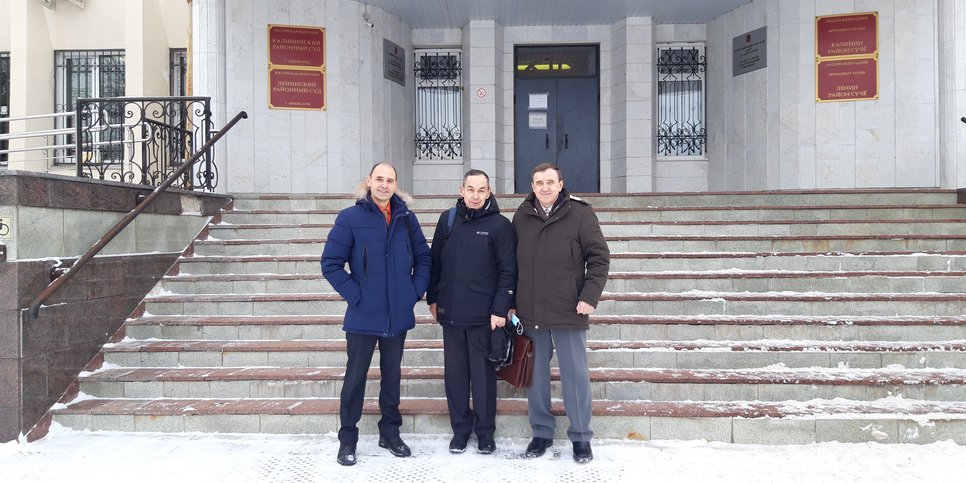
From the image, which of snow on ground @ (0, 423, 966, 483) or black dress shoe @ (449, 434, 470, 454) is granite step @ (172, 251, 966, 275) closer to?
snow on ground @ (0, 423, 966, 483)

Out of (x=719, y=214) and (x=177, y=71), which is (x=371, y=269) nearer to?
(x=719, y=214)

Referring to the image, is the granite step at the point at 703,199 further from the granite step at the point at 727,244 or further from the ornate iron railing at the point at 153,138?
the granite step at the point at 727,244

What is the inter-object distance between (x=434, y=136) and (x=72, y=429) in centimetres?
786

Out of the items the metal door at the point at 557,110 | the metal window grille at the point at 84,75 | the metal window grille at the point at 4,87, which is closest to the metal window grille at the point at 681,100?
the metal door at the point at 557,110

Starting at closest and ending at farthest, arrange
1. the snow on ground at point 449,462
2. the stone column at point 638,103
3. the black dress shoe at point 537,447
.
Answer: the snow on ground at point 449,462 → the black dress shoe at point 537,447 → the stone column at point 638,103

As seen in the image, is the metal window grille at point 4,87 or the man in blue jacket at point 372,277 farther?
the metal window grille at point 4,87

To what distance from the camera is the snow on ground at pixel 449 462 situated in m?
3.49

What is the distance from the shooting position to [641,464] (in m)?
3.66

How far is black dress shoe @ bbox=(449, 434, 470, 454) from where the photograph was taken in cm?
378

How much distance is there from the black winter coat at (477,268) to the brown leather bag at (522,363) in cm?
23

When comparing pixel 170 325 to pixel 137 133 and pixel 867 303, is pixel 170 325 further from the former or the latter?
pixel 137 133

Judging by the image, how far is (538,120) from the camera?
36.4 ft

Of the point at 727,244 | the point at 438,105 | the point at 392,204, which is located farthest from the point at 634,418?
the point at 438,105

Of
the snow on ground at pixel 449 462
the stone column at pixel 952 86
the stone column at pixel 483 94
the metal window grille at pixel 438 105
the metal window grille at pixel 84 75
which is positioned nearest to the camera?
the snow on ground at pixel 449 462
